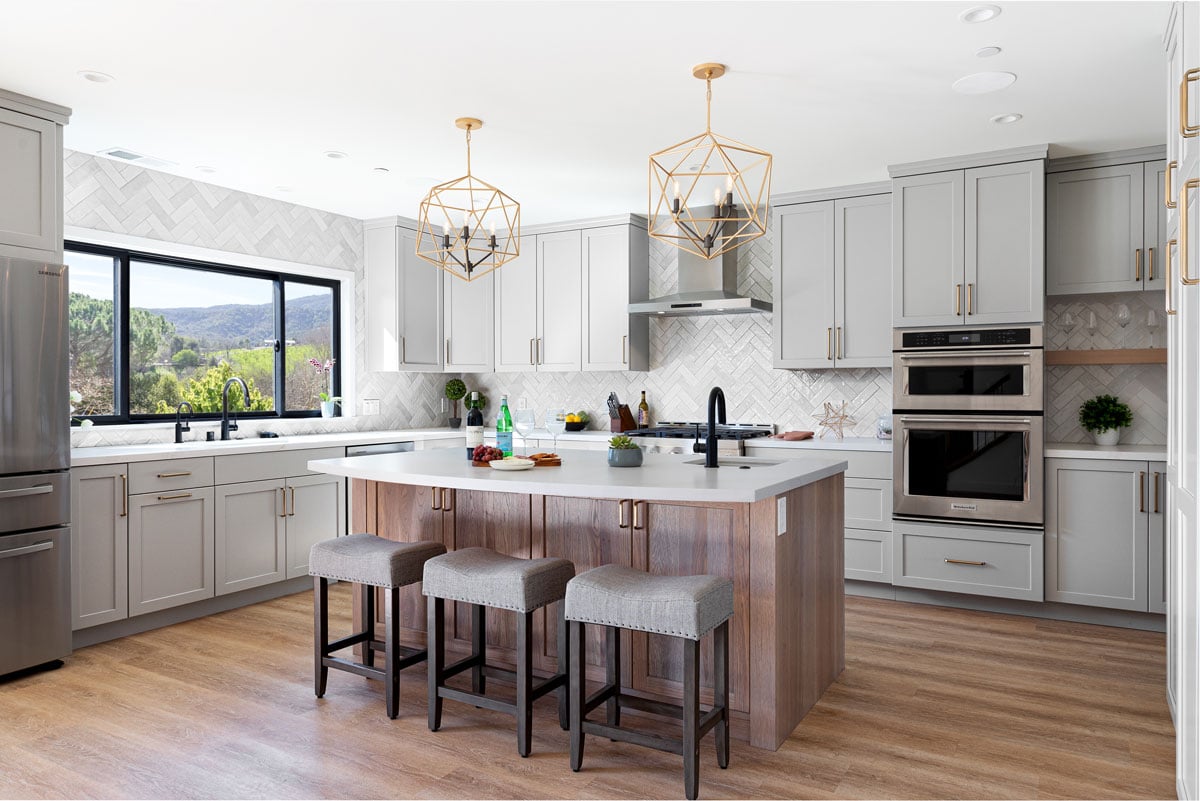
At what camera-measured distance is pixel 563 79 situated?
332 centimetres

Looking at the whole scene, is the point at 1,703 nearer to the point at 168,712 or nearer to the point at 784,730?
the point at 168,712

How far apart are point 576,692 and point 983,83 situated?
2838 millimetres

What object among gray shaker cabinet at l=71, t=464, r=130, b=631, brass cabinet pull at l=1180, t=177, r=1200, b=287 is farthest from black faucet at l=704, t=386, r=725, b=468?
gray shaker cabinet at l=71, t=464, r=130, b=631

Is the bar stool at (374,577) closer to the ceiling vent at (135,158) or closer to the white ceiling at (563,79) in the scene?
the white ceiling at (563,79)

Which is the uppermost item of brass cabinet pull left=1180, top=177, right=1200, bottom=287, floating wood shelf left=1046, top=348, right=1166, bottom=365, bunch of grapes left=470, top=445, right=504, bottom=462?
brass cabinet pull left=1180, top=177, right=1200, bottom=287

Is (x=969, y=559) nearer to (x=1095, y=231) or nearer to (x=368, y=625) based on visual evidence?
(x=1095, y=231)

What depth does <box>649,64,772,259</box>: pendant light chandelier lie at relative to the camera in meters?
2.75

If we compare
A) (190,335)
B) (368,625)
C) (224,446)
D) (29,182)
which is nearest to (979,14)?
(368,625)

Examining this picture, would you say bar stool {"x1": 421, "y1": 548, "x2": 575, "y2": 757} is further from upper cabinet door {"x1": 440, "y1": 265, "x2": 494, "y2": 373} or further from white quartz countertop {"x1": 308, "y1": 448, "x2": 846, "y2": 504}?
upper cabinet door {"x1": 440, "y1": 265, "x2": 494, "y2": 373}

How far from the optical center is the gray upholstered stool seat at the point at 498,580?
105 inches

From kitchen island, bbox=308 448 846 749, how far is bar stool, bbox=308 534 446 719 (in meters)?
A: 0.27

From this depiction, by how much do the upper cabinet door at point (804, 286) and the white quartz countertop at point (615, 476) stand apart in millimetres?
1872

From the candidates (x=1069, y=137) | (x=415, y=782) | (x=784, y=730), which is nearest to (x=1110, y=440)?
(x=1069, y=137)

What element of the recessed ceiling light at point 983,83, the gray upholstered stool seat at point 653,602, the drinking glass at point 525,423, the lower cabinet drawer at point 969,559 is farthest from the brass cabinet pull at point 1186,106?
the drinking glass at point 525,423
